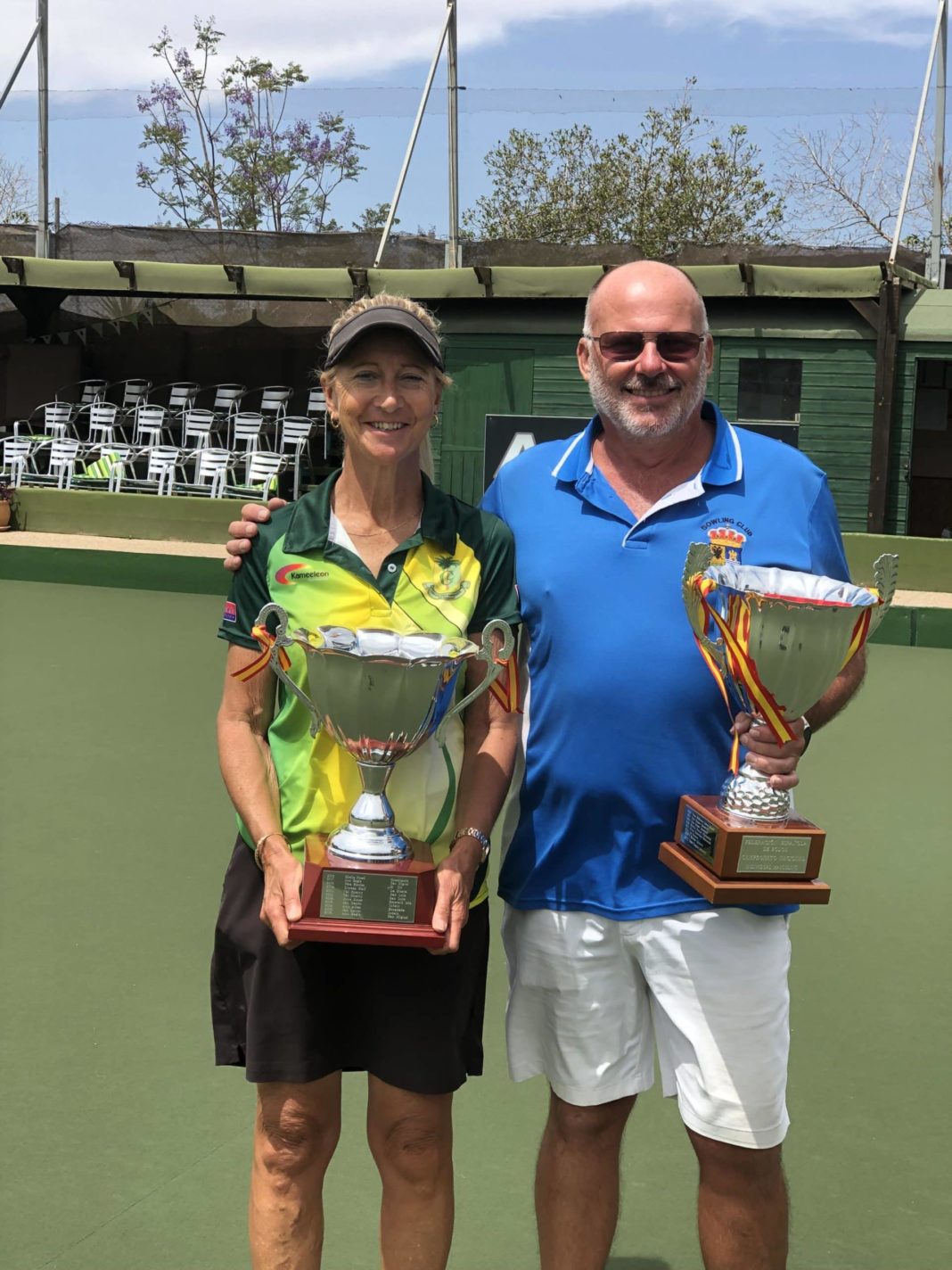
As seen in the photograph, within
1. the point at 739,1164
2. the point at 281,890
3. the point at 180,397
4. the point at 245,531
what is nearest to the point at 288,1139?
the point at 281,890

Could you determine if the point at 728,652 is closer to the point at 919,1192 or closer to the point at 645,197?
the point at 919,1192

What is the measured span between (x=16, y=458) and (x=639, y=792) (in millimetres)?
14746

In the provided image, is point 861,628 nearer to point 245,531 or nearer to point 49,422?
point 245,531

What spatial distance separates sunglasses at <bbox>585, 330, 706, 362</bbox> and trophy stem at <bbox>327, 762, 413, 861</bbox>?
0.73 metres

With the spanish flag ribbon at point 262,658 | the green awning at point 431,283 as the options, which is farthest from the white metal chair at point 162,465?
the spanish flag ribbon at point 262,658

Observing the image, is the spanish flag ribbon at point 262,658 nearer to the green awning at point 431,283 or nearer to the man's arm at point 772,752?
the man's arm at point 772,752

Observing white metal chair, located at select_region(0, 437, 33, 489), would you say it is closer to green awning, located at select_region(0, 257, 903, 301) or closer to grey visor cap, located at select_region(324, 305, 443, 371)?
green awning, located at select_region(0, 257, 903, 301)

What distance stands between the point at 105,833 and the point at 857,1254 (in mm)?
2993

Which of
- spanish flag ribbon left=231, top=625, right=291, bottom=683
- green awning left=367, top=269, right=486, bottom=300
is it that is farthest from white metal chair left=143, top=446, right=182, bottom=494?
spanish flag ribbon left=231, top=625, right=291, bottom=683

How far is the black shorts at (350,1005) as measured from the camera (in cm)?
208

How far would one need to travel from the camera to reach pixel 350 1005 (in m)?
2.15

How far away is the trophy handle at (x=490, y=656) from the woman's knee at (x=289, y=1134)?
561 mm

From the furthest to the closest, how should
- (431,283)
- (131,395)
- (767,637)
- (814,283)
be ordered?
1. (131,395)
2. (431,283)
3. (814,283)
4. (767,637)

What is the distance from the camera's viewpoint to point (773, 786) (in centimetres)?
210
